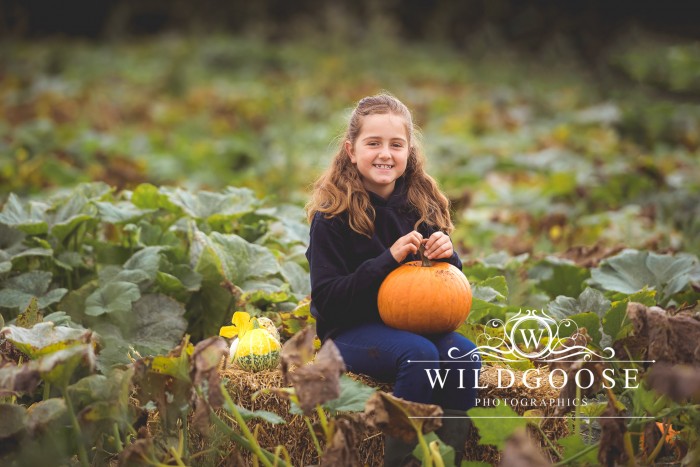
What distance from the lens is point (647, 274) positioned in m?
2.86

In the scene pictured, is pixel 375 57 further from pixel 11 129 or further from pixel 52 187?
pixel 52 187

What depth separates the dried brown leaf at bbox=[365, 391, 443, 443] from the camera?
1795mm

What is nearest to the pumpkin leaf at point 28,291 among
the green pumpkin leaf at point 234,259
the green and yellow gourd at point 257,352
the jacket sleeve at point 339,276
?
the green pumpkin leaf at point 234,259

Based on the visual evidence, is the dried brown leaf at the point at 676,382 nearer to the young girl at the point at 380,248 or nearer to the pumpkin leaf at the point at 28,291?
the young girl at the point at 380,248

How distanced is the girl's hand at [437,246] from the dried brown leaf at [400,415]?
50cm

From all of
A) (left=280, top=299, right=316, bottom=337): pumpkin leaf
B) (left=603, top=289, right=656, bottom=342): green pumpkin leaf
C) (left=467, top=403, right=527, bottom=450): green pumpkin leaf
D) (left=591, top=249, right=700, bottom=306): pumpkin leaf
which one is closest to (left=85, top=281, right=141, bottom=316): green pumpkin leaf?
(left=280, top=299, right=316, bottom=337): pumpkin leaf

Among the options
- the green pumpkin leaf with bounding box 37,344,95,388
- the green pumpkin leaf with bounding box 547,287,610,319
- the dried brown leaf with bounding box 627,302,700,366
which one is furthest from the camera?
the green pumpkin leaf with bounding box 547,287,610,319

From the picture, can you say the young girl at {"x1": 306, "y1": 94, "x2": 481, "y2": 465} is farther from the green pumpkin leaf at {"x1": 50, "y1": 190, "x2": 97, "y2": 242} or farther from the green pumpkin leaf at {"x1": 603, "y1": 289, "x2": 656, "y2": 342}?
the green pumpkin leaf at {"x1": 50, "y1": 190, "x2": 97, "y2": 242}

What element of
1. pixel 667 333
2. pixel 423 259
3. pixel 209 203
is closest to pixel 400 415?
pixel 423 259

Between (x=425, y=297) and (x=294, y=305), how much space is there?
858 millimetres

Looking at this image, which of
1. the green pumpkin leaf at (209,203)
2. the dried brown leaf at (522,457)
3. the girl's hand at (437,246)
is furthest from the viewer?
the green pumpkin leaf at (209,203)

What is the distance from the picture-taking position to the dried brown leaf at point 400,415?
1795mm

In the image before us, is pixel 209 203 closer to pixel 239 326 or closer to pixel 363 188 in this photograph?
pixel 239 326

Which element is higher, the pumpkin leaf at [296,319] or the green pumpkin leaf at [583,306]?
the green pumpkin leaf at [583,306]
